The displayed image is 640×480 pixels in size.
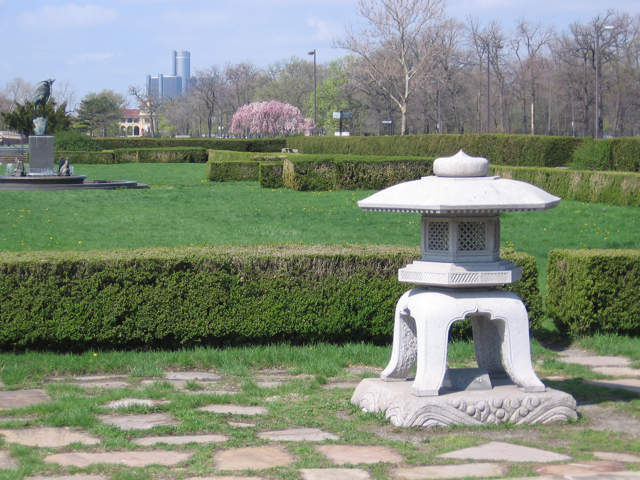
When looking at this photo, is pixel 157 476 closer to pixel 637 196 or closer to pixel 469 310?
pixel 469 310

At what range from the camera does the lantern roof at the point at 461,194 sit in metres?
4.31

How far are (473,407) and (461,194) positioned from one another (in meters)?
1.33

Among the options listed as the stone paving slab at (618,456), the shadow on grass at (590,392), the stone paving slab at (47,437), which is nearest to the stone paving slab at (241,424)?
the stone paving slab at (47,437)

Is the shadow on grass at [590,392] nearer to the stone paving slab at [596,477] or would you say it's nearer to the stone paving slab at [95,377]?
the stone paving slab at [596,477]

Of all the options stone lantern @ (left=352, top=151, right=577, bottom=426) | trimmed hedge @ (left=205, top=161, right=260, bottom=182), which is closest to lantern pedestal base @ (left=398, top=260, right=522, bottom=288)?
stone lantern @ (left=352, top=151, right=577, bottom=426)

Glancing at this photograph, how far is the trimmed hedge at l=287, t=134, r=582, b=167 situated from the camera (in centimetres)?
2605

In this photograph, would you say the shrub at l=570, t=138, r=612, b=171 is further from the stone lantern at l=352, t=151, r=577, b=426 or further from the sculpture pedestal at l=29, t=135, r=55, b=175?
the sculpture pedestal at l=29, t=135, r=55, b=175

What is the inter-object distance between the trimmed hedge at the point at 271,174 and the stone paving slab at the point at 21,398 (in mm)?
18566

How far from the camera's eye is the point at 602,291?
6789mm

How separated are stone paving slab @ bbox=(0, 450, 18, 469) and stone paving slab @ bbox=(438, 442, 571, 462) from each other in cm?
222

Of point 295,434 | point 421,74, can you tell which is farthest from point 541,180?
point 421,74

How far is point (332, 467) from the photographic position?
141 inches

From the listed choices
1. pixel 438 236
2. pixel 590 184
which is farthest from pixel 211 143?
pixel 438 236

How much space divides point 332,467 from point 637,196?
14792 mm
